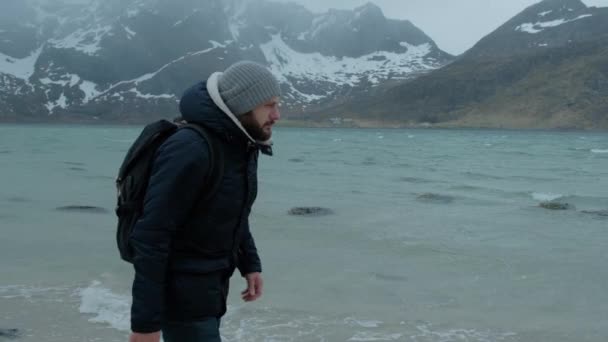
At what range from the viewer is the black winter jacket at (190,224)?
2.89 m

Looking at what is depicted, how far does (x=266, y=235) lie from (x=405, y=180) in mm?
14768

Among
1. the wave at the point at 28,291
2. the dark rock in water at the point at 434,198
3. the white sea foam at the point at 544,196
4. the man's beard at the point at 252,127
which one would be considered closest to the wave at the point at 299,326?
the wave at the point at 28,291

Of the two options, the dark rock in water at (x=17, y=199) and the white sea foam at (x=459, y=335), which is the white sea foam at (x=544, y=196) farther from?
the dark rock in water at (x=17, y=199)

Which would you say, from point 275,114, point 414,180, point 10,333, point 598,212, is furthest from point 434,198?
point 275,114

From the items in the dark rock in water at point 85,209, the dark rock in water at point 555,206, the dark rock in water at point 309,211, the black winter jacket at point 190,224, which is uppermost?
the black winter jacket at point 190,224

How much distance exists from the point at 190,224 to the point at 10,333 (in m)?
3.96

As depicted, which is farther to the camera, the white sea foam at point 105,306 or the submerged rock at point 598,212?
the submerged rock at point 598,212

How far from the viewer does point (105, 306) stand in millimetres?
6992

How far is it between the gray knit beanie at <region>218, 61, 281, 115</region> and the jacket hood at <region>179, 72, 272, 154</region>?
4 cm

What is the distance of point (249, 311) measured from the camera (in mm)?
7023

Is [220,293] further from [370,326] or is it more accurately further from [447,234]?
[447,234]

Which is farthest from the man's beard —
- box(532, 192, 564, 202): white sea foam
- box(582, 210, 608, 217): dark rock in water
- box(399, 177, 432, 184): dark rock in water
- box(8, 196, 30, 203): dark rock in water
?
box(399, 177, 432, 184): dark rock in water

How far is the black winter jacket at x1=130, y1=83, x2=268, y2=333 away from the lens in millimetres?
2893

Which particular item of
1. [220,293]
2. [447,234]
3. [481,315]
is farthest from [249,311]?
[447,234]
